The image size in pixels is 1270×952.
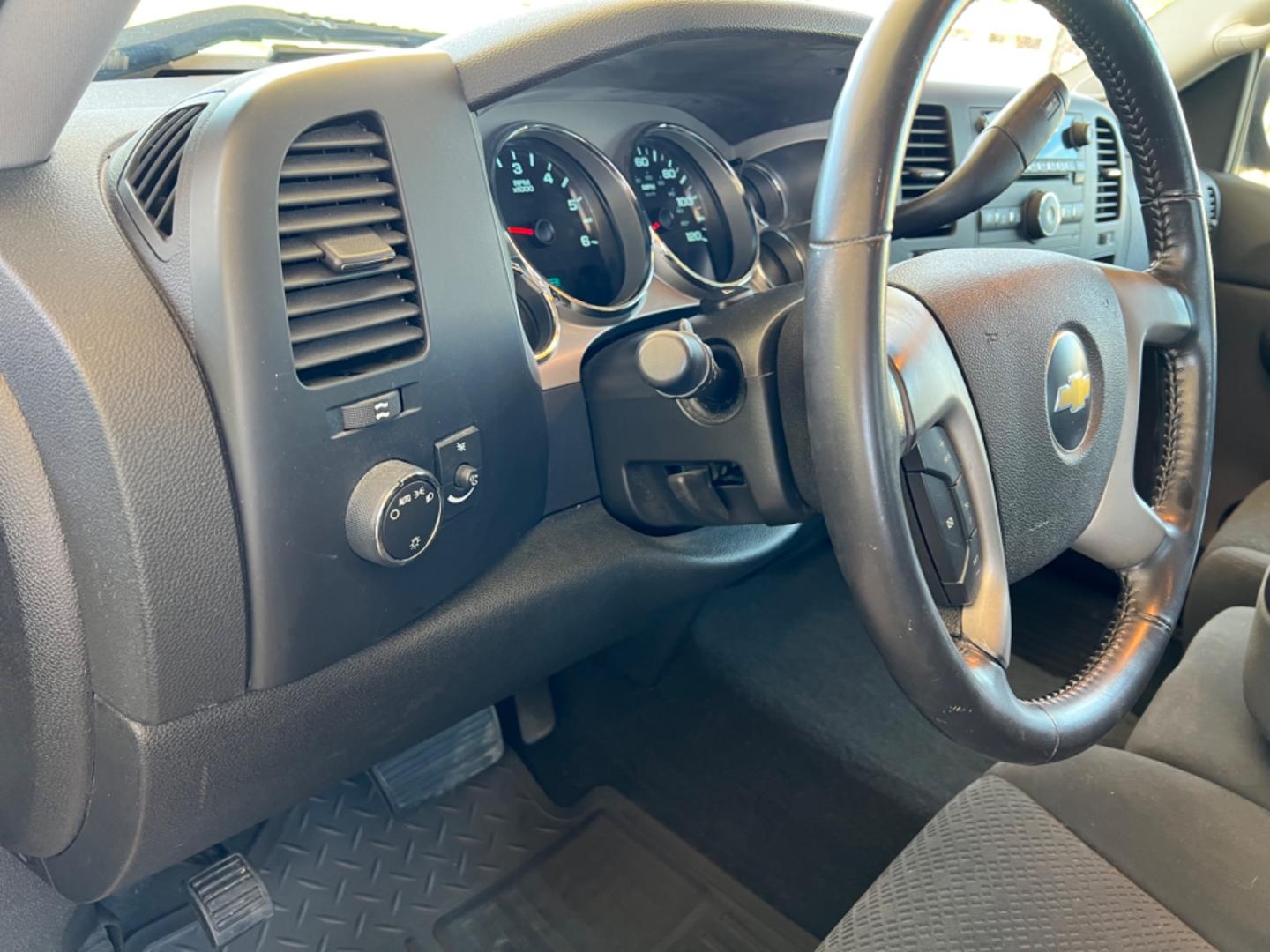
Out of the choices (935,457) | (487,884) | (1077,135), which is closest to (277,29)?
(935,457)

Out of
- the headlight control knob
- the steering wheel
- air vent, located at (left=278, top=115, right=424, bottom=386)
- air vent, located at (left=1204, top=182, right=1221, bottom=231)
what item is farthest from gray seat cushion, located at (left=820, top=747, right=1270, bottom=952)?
air vent, located at (left=1204, top=182, right=1221, bottom=231)

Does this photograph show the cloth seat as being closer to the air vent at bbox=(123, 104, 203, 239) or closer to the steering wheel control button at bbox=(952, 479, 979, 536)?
the steering wheel control button at bbox=(952, 479, 979, 536)

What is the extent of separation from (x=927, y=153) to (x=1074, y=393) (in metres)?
0.64

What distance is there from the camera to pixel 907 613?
58 centimetres

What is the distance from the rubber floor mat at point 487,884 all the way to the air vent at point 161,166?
82 centimetres

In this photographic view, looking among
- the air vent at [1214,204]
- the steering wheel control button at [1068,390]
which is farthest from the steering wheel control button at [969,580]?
the air vent at [1214,204]

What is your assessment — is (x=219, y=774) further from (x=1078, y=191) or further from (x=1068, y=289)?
(x=1078, y=191)

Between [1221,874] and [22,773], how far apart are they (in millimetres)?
911

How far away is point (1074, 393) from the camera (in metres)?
0.79

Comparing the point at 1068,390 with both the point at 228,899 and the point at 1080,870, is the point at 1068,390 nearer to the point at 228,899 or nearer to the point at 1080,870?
the point at 1080,870

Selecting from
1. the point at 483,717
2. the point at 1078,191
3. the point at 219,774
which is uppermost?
the point at 1078,191

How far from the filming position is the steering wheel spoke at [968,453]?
0.68 m

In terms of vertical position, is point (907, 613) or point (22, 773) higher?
point (907, 613)

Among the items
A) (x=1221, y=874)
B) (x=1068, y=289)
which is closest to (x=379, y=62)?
(x=1068, y=289)
